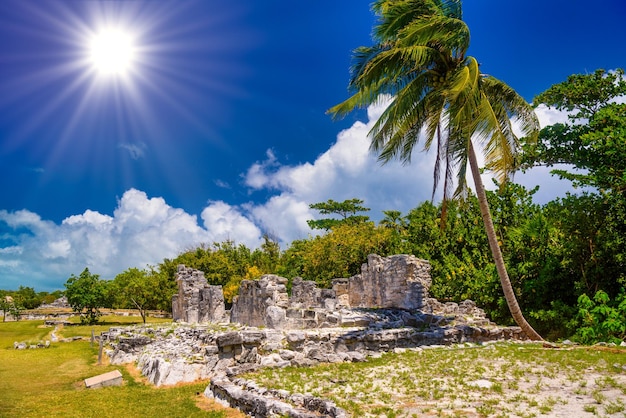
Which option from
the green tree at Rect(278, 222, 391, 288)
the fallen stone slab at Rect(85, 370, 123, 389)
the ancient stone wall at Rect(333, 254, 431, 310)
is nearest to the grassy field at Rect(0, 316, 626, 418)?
the fallen stone slab at Rect(85, 370, 123, 389)

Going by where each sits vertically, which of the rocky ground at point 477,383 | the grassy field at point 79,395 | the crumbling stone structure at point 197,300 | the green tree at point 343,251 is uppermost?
the green tree at point 343,251

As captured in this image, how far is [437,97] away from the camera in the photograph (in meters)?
11.7

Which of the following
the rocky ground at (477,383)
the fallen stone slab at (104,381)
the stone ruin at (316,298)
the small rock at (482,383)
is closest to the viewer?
the rocky ground at (477,383)

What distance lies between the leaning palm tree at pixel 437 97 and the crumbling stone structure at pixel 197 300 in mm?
12128

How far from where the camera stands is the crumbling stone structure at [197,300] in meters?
20.7

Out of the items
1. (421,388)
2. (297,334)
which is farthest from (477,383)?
(297,334)

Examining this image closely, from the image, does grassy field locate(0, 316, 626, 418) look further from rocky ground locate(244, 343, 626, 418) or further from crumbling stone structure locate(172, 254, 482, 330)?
crumbling stone structure locate(172, 254, 482, 330)

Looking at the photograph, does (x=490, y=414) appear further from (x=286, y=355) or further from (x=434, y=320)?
(x=434, y=320)

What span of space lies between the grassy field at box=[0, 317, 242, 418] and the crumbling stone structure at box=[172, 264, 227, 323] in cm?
566

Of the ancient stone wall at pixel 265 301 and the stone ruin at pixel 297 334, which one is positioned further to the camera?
the ancient stone wall at pixel 265 301

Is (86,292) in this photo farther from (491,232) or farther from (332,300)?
(491,232)

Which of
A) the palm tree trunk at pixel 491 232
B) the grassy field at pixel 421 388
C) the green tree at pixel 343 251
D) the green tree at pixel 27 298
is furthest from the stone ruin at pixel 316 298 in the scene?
the green tree at pixel 27 298

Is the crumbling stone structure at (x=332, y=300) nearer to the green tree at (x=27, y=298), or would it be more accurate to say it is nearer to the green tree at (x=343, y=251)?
the green tree at (x=343, y=251)

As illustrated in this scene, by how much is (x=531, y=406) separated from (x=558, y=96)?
13.6m
